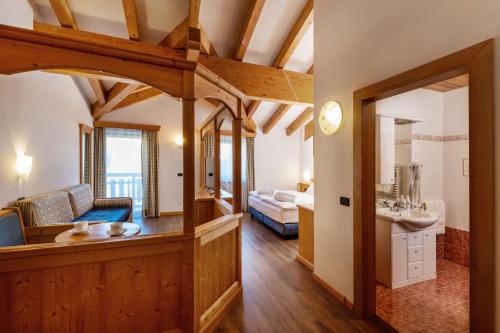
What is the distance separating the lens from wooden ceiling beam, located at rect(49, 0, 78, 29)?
8.93 feet

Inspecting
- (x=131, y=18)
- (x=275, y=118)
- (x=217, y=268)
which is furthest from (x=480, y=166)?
(x=275, y=118)

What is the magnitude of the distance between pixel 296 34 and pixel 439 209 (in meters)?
3.28

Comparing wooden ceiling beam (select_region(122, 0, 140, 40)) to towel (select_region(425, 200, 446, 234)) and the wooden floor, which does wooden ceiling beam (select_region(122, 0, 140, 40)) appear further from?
towel (select_region(425, 200, 446, 234))

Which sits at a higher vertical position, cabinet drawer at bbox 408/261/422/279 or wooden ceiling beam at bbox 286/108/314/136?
wooden ceiling beam at bbox 286/108/314/136

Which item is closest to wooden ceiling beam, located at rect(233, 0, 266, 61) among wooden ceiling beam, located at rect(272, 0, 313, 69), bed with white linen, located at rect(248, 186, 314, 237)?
wooden ceiling beam, located at rect(272, 0, 313, 69)

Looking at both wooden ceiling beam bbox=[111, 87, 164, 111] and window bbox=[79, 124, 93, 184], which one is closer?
window bbox=[79, 124, 93, 184]

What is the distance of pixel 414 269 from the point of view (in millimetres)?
→ 2615

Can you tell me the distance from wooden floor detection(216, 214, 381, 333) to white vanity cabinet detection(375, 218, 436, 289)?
75 centimetres

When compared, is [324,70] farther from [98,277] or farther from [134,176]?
[134,176]

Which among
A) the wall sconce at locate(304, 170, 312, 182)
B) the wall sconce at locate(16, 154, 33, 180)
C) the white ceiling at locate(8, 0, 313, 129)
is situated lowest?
the wall sconce at locate(304, 170, 312, 182)

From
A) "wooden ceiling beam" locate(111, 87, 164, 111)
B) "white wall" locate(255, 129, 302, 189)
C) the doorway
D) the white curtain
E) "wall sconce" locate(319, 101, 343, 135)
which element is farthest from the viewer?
"white wall" locate(255, 129, 302, 189)

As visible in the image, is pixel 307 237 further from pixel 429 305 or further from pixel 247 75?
pixel 247 75

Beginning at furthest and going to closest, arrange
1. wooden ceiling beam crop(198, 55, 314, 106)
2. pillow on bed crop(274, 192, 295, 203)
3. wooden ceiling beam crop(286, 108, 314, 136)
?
wooden ceiling beam crop(286, 108, 314, 136), pillow on bed crop(274, 192, 295, 203), wooden ceiling beam crop(198, 55, 314, 106)

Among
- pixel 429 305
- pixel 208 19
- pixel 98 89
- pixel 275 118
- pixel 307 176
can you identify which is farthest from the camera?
pixel 307 176
